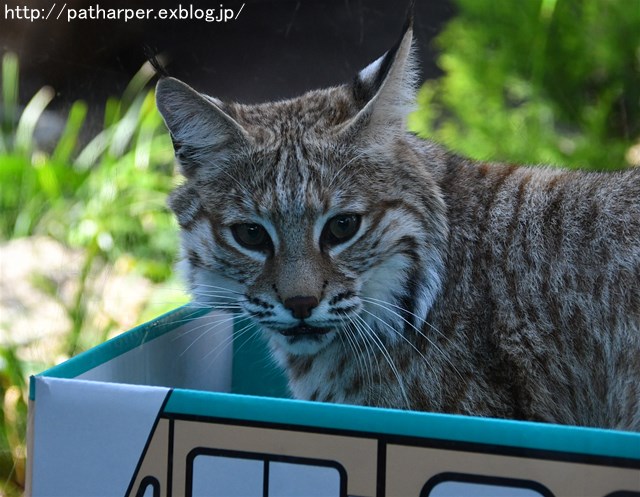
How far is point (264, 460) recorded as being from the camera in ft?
2.94

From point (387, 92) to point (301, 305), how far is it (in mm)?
330

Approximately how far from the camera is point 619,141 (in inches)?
98.3

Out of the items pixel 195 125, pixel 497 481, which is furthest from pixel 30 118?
pixel 497 481

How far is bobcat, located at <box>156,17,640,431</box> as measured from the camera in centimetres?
117

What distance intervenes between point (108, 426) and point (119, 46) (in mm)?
1145

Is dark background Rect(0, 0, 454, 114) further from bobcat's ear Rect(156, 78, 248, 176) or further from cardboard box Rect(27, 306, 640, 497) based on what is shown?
cardboard box Rect(27, 306, 640, 497)

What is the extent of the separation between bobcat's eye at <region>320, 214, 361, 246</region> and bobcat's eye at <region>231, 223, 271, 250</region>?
8 cm

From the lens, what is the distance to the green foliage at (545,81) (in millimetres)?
2412

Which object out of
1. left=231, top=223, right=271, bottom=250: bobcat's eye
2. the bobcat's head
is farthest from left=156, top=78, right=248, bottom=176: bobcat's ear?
left=231, top=223, right=271, bottom=250: bobcat's eye

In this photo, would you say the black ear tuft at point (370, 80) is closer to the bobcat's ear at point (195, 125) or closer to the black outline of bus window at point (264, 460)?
the bobcat's ear at point (195, 125)

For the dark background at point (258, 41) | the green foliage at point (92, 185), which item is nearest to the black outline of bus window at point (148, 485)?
the dark background at point (258, 41)

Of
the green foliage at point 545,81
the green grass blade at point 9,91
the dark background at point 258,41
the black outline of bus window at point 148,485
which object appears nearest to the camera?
the black outline of bus window at point 148,485

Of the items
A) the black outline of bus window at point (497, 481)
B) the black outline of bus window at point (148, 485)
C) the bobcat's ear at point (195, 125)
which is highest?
the bobcat's ear at point (195, 125)

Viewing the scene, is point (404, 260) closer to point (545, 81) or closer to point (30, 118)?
point (545, 81)
